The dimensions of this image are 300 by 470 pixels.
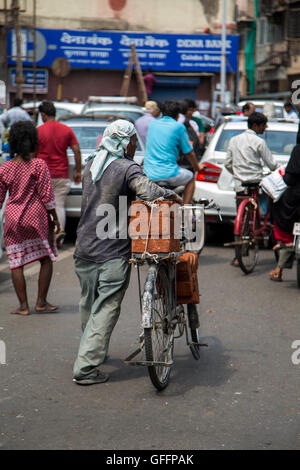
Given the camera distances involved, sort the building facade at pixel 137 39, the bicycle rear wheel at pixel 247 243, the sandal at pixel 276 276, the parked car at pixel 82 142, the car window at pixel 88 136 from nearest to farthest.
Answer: the sandal at pixel 276 276 < the bicycle rear wheel at pixel 247 243 < the parked car at pixel 82 142 < the car window at pixel 88 136 < the building facade at pixel 137 39

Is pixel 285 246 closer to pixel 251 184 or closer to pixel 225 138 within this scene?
pixel 251 184

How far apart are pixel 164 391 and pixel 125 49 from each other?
91.1 feet

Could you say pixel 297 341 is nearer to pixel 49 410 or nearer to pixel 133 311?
pixel 133 311

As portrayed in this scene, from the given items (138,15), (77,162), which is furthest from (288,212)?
(138,15)

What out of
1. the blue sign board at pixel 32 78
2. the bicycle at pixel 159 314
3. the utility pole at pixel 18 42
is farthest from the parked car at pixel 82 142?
the blue sign board at pixel 32 78

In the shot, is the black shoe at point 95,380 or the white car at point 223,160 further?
the white car at point 223,160

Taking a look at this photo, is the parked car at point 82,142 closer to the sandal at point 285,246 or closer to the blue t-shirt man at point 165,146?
the blue t-shirt man at point 165,146

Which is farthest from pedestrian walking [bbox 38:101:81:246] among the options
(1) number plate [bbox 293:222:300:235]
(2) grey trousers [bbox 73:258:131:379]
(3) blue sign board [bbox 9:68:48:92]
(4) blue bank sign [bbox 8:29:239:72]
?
(4) blue bank sign [bbox 8:29:239:72]

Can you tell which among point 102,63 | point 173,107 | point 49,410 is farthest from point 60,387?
point 102,63

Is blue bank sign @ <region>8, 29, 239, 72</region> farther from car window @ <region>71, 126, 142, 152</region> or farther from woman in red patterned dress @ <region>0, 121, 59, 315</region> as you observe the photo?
woman in red patterned dress @ <region>0, 121, 59, 315</region>

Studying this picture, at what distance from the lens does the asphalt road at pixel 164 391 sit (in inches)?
175

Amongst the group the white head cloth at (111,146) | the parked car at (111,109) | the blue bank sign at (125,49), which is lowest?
the parked car at (111,109)

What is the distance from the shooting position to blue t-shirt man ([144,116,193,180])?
31.7 ft

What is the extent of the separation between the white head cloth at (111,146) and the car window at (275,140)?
668 centimetres
